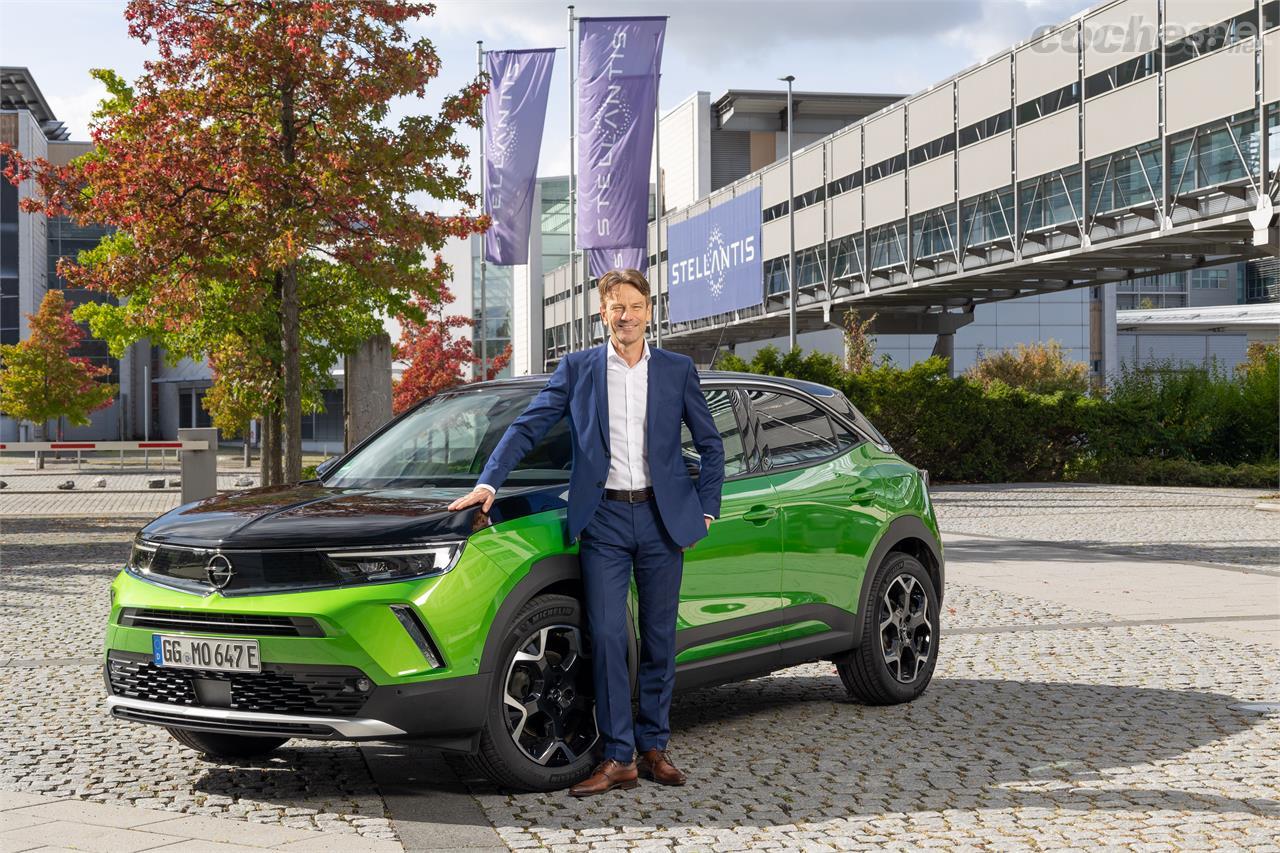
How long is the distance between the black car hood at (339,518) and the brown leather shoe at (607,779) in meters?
0.97

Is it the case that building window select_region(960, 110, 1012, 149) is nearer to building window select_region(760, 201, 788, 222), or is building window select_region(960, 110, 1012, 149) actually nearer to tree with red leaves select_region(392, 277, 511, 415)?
building window select_region(760, 201, 788, 222)

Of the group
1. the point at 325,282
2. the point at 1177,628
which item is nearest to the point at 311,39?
the point at 325,282

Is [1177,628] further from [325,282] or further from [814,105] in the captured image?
[814,105]

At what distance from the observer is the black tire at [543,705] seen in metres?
5.07

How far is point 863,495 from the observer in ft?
22.7

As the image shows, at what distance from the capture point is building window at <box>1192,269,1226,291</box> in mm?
130125

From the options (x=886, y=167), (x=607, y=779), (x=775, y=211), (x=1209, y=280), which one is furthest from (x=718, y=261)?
(x=1209, y=280)

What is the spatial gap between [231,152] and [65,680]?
9787 millimetres

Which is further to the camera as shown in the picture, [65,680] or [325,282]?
[325,282]

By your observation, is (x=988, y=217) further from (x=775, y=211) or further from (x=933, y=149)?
(x=775, y=211)

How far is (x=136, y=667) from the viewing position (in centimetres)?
520

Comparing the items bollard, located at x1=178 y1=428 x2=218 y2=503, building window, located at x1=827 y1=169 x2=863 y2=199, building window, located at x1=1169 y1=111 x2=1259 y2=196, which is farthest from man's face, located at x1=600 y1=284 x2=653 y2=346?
building window, located at x1=827 y1=169 x2=863 y2=199

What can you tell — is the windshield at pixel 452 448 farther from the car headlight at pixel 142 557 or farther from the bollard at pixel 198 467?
the bollard at pixel 198 467

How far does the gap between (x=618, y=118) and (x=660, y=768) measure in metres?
21.7
